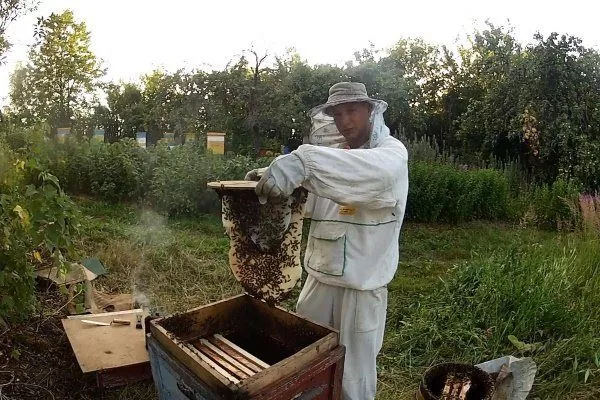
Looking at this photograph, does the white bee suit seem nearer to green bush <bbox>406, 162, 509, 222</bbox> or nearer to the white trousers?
the white trousers

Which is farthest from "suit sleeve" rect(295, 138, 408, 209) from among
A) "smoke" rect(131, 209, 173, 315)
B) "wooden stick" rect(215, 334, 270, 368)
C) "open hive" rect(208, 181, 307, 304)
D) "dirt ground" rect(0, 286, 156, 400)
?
"smoke" rect(131, 209, 173, 315)

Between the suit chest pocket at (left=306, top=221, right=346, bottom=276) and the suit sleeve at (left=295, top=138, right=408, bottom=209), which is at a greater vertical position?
the suit sleeve at (left=295, top=138, right=408, bottom=209)

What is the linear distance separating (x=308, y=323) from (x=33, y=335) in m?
2.27

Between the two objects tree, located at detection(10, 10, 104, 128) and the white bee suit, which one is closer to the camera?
the white bee suit

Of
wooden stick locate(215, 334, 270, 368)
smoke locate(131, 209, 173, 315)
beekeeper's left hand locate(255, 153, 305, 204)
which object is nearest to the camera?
beekeeper's left hand locate(255, 153, 305, 204)

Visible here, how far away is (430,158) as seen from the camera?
8812 mm

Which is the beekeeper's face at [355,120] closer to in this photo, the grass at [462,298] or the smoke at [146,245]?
the grass at [462,298]

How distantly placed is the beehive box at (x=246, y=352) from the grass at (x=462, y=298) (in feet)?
4.03

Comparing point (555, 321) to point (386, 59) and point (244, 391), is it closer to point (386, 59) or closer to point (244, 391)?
point (244, 391)

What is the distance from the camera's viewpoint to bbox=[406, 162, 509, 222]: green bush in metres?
Answer: 7.78

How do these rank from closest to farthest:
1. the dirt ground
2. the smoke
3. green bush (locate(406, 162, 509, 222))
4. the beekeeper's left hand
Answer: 1. the beekeeper's left hand
2. the dirt ground
3. the smoke
4. green bush (locate(406, 162, 509, 222))

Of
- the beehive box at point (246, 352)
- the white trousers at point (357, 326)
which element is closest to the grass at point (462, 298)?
the white trousers at point (357, 326)

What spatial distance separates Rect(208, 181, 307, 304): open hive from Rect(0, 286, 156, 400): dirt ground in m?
1.44

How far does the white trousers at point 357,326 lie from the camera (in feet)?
7.36
